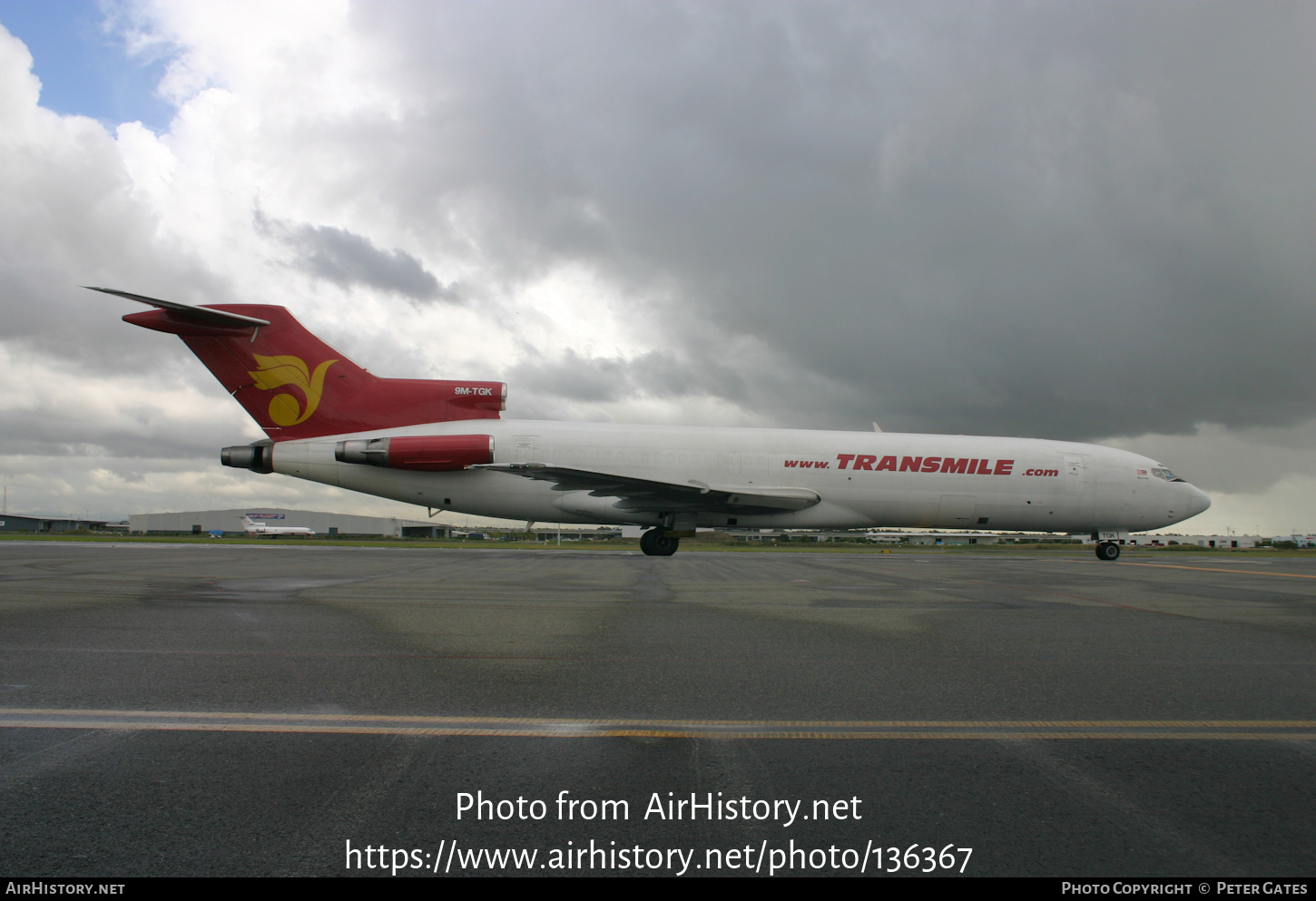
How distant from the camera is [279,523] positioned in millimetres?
88812

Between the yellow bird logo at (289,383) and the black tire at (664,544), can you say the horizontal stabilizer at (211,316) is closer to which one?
the yellow bird logo at (289,383)

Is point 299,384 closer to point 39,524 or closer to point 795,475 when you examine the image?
point 795,475

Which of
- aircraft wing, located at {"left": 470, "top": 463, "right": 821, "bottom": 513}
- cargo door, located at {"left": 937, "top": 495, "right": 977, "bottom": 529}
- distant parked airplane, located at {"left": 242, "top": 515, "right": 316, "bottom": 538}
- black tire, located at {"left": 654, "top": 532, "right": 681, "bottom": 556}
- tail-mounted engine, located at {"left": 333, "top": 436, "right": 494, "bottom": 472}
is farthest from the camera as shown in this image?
distant parked airplane, located at {"left": 242, "top": 515, "right": 316, "bottom": 538}

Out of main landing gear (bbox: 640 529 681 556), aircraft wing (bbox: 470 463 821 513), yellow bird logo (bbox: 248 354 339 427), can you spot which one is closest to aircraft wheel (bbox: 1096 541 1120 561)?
aircraft wing (bbox: 470 463 821 513)

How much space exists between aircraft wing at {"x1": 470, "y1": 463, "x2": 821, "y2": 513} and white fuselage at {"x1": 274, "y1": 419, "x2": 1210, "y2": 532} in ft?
0.99

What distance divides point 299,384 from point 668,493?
1110 cm

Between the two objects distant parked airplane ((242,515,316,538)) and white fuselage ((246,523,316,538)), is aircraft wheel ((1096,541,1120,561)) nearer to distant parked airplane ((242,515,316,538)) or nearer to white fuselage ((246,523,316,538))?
distant parked airplane ((242,515,316,538))

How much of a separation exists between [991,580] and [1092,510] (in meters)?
11.2

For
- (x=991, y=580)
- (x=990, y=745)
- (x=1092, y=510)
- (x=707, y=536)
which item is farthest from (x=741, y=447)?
(x=707, y=536)

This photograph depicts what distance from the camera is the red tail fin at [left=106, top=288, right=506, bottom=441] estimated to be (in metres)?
19.7

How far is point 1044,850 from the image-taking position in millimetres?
2520

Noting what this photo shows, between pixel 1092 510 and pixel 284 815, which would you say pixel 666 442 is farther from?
pixel 284 815

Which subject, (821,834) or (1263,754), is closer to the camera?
(821,834)

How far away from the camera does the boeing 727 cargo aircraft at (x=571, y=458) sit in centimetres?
1964
